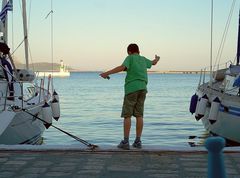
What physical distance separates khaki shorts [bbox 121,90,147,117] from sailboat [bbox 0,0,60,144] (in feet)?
9.75

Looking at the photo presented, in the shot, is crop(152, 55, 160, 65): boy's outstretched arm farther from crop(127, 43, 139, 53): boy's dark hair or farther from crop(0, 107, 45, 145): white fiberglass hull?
crop(0, 107, 45, 145): white fiberglass hull

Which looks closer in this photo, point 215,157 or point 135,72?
point 215,157

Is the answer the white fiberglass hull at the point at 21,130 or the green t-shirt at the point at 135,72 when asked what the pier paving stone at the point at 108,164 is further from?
the white fiberglass hull at the point at 21,130

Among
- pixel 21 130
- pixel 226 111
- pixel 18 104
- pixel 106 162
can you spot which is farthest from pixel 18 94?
pixel 106 162

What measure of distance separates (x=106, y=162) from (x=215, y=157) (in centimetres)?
373

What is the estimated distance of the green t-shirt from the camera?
300 inches

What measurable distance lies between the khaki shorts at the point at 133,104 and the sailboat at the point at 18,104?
2.97m

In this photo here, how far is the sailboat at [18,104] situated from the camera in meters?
10.7

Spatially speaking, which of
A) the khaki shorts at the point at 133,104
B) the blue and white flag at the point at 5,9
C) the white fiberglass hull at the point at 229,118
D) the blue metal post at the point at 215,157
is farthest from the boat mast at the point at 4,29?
the blue metal post at the point at 215,157

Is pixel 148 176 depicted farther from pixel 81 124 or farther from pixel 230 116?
pixel 81 124

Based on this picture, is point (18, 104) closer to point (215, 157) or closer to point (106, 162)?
point (106, 162)

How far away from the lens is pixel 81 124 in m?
25.3

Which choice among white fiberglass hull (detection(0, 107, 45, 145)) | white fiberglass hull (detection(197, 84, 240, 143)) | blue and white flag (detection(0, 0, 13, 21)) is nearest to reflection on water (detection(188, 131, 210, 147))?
white fiberglass hull (detection(197, 84, 240, 143))

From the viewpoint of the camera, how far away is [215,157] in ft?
9.82
